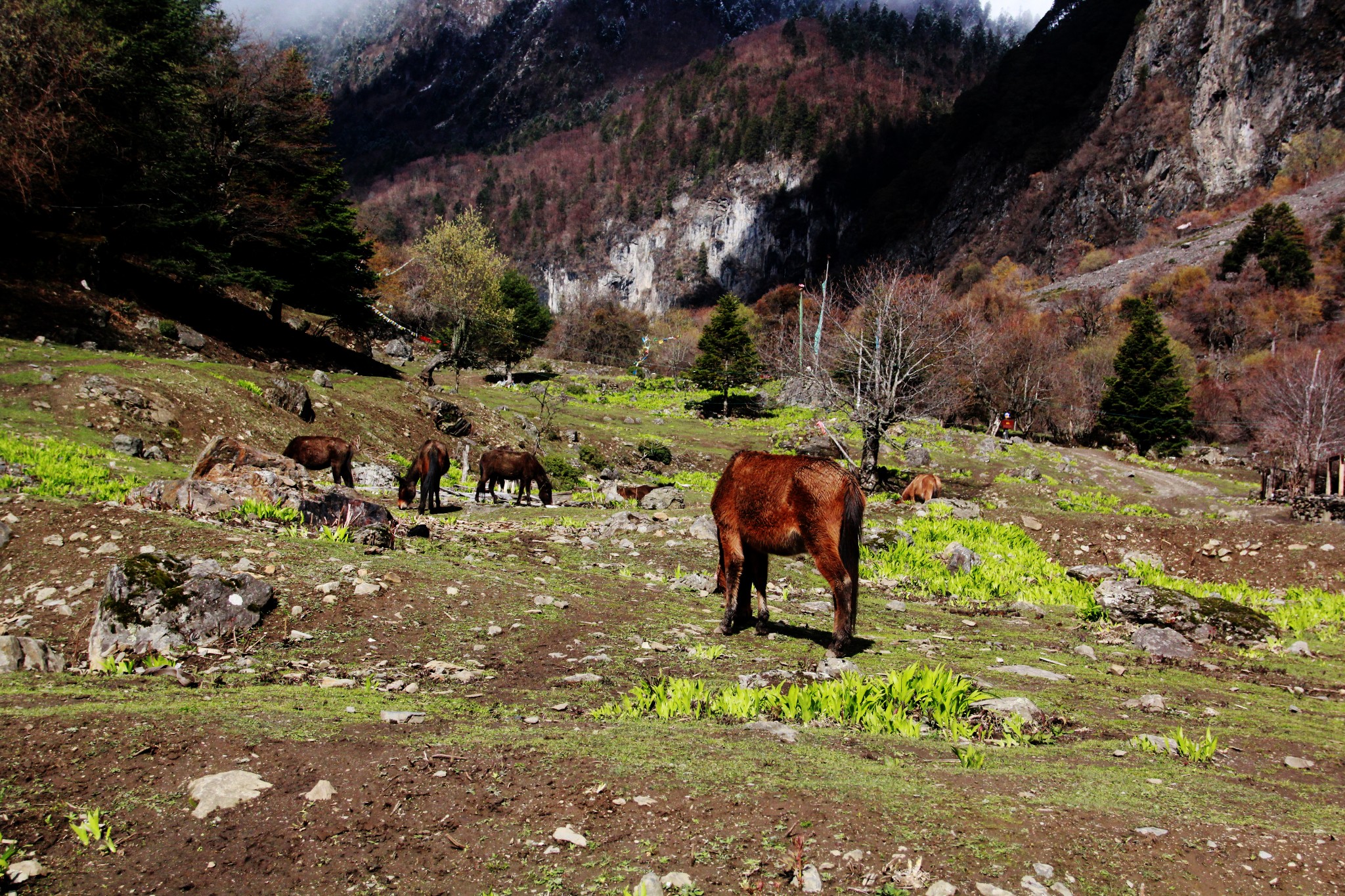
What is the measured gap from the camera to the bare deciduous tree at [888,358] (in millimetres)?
25688

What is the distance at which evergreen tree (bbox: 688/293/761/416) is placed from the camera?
5616 centimetres

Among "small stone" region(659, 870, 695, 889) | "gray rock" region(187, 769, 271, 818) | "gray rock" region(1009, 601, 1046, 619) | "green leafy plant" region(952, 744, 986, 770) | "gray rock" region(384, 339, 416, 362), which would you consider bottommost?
"gray rock" region(1009, 601, 1046, 619)

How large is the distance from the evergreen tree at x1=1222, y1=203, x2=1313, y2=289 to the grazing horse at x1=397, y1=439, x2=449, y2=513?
81243 mm

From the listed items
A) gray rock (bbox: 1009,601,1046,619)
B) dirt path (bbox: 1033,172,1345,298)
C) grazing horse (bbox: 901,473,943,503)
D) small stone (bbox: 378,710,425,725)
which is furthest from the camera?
dirt path (bbox: 1033,172,1345,298)

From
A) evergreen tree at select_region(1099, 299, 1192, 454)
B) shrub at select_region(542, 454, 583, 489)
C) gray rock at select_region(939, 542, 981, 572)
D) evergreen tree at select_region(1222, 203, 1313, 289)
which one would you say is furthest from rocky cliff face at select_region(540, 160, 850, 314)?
gray rock at select_region(939, 542, 981, 572)

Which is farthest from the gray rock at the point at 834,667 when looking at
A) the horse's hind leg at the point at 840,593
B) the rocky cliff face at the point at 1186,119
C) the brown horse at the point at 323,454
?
the rocky cliff face at the point at 1186,119

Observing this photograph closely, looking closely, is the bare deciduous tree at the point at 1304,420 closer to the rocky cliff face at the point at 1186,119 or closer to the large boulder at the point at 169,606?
the large boulder at the point at 169,606

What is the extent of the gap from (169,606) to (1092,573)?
1350 centimetres

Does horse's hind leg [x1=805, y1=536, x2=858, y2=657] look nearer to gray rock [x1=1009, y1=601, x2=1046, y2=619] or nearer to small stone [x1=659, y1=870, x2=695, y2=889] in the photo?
small stone [x1=659, y1=870, x2=695, y2=889]

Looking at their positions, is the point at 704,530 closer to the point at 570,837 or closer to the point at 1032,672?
the point at 1032,672

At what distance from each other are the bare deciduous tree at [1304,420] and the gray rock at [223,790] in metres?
38.7

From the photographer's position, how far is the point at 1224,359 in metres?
59.3

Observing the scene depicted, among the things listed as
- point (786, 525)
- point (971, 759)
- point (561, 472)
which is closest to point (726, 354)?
point (561, 472)

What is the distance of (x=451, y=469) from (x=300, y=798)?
23056 mm
